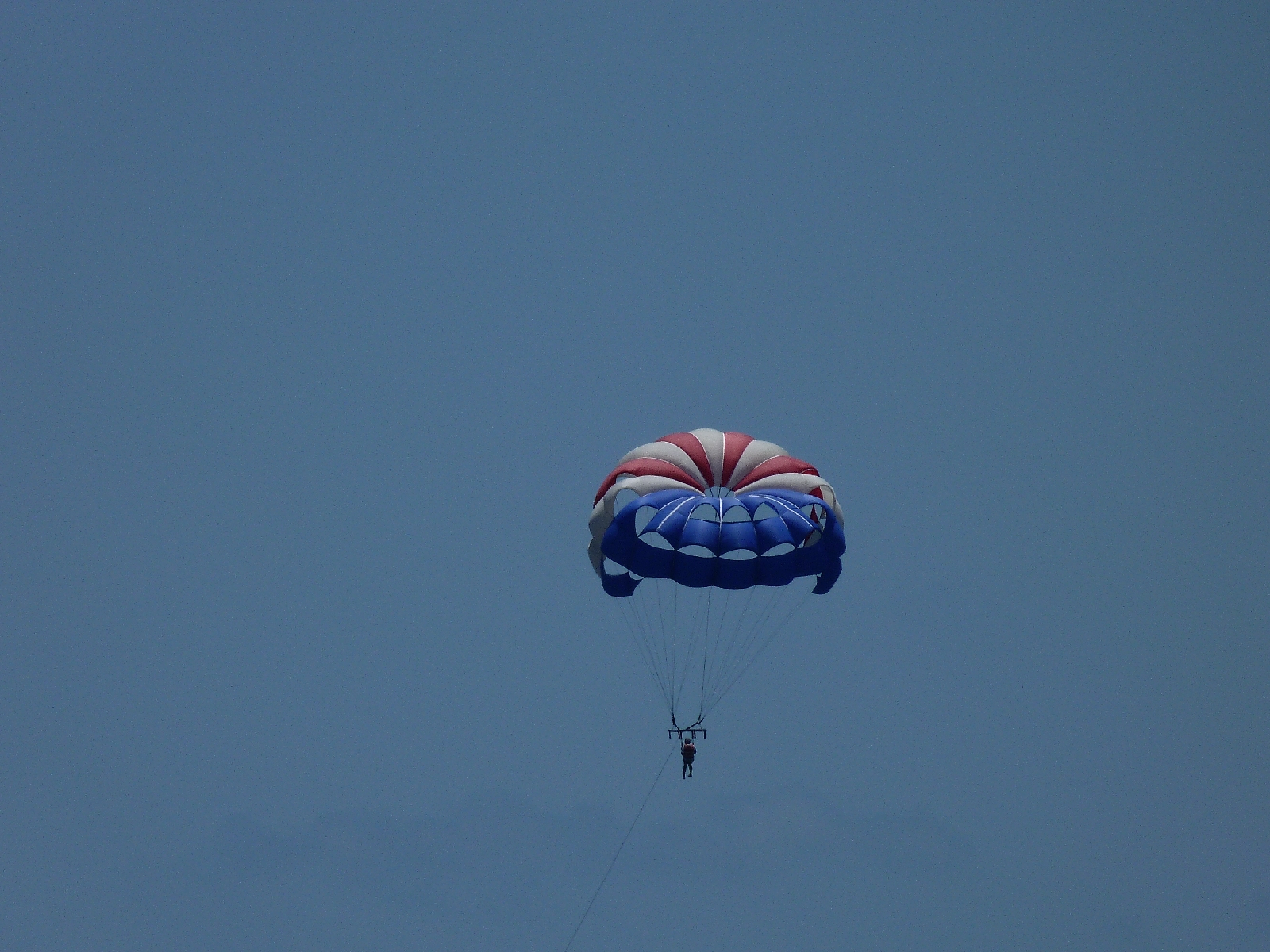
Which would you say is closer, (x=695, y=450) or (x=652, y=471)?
(x=652, y=471)

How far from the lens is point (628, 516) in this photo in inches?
2411

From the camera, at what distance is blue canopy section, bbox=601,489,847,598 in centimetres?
6066

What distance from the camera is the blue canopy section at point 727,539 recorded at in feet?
199

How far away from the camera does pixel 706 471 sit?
6303cm

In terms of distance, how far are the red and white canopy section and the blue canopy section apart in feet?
1.15

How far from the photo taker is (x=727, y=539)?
199 feet

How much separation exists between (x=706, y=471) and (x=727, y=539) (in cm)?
282

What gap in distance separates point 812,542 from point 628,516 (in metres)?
4.73

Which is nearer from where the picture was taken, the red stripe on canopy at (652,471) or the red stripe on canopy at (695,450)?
the red stripe on canopy at (652,471)

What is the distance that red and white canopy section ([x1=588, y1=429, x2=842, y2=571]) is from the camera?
62062 mm

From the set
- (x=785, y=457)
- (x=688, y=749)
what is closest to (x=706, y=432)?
(x=785, y=457)

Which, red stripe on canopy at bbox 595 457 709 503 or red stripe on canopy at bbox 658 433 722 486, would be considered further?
red stripe on canopy at bbox 658 433 722 486

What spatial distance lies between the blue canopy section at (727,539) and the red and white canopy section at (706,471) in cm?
35

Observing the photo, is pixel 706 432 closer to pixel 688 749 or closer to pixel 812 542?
pixel 812 542
